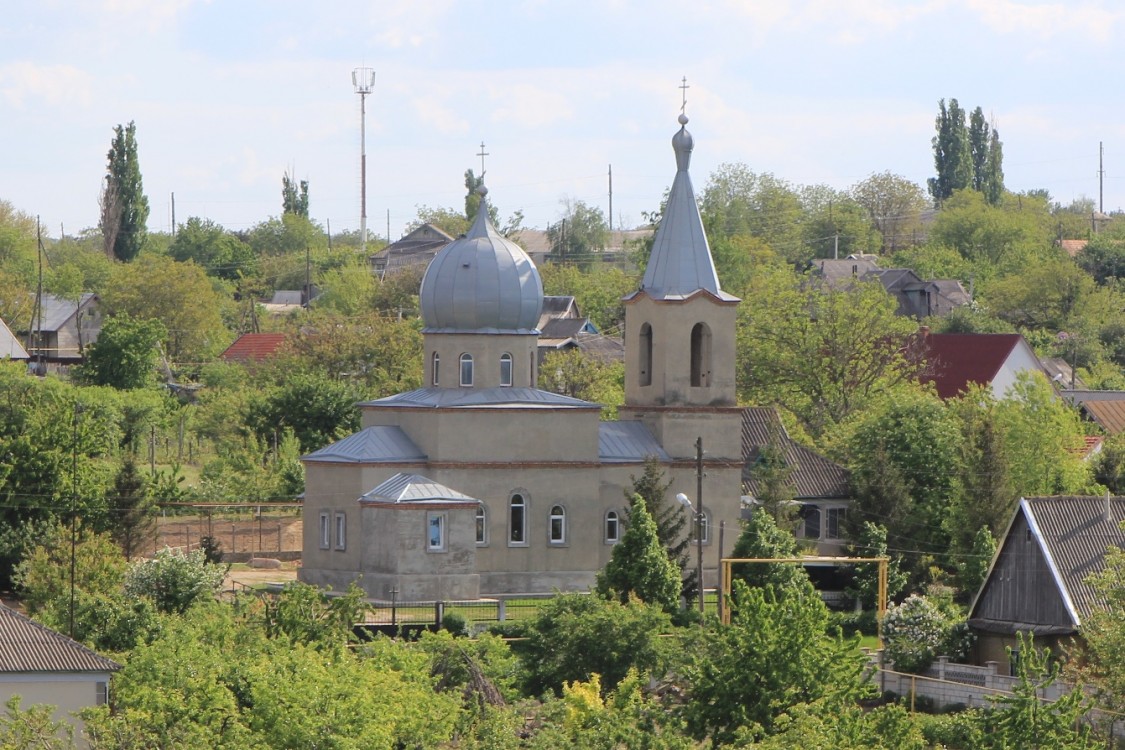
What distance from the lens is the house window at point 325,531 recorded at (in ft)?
170

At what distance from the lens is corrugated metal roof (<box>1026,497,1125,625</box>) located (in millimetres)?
44719

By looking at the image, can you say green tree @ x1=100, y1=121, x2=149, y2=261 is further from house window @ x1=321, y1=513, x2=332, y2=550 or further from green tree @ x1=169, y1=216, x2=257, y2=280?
house window @ x1=321, y1=513, x2=332, y2=550

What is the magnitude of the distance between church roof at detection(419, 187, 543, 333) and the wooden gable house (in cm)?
1348

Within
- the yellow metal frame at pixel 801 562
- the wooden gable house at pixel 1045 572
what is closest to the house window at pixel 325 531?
the yellow metal frame at pixel 801 562

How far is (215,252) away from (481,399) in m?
90.6

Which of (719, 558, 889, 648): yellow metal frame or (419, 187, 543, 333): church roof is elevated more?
(419, 187, 543, 333): church roof

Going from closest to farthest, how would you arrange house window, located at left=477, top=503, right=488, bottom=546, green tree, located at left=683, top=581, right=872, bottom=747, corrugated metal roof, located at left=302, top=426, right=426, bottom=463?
green tree, located at left=683, top=581, right=872, bottom=747, corrugated metal roof, located at left=302, top=426, right=426, bottom=463, house window, located at left=477, top=503, right=488, bottom=546

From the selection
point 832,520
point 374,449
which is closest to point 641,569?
point 374,449

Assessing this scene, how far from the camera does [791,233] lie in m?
137

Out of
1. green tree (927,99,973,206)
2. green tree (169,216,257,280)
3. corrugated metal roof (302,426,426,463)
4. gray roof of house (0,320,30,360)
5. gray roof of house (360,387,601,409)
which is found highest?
green tree (927,99,973,206)

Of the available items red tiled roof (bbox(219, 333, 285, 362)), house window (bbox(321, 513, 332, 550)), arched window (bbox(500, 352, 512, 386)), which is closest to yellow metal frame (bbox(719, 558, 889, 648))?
arched window (bbox(500, 352, 512, 386))

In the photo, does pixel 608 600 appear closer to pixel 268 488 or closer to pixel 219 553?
pixel 219 553

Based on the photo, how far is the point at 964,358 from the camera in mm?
81125

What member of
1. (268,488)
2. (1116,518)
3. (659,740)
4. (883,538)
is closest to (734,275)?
(268,488)
